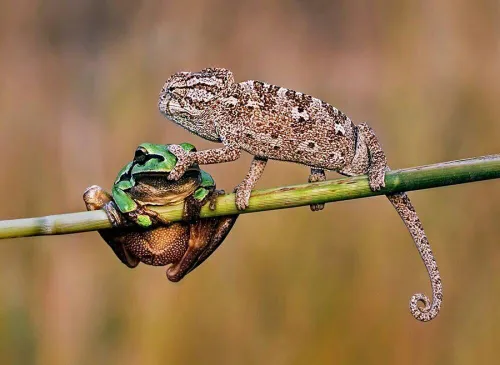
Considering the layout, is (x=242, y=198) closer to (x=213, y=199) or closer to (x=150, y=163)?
(x=213, y=199)

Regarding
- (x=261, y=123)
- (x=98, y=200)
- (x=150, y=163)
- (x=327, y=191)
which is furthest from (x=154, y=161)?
(x=327, y=191)

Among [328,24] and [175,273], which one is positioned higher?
[328,24]

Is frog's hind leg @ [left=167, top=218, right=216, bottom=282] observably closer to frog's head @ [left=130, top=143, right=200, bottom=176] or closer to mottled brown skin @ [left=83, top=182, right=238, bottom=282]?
mottled brown skin @ [left=83, top=182, right=238, bottom=282]

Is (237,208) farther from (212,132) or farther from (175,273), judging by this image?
(212,132)

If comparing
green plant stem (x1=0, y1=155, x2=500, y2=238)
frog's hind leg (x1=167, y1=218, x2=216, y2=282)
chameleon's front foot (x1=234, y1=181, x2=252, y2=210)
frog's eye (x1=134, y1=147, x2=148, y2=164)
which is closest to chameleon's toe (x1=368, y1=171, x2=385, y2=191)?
green plant stem (x1=0, y1=155, x2=500, y2=238)

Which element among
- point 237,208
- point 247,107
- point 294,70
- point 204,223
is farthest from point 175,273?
point 294,70

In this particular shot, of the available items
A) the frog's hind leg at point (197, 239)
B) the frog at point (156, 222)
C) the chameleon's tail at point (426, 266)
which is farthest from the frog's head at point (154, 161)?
the chameleon's tail at point (426, 266)

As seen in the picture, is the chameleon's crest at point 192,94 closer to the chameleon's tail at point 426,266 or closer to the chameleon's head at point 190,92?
the chameleon's head at point 190,92

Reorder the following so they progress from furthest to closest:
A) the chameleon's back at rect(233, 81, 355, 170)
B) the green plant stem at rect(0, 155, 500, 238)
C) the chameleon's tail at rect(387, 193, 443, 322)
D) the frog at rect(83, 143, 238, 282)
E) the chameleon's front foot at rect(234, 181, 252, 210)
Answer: the chameleon's back at rect(233, 81, 355, 170)
the chameleon's tail at rect(387, 193, 443, 322)
the frog at rect(83, 143, 238, 282)
the chameleon's front foot at rect(234, 181, 252, 210)
the green plant stem at rect(0, 155, 500, 238)
